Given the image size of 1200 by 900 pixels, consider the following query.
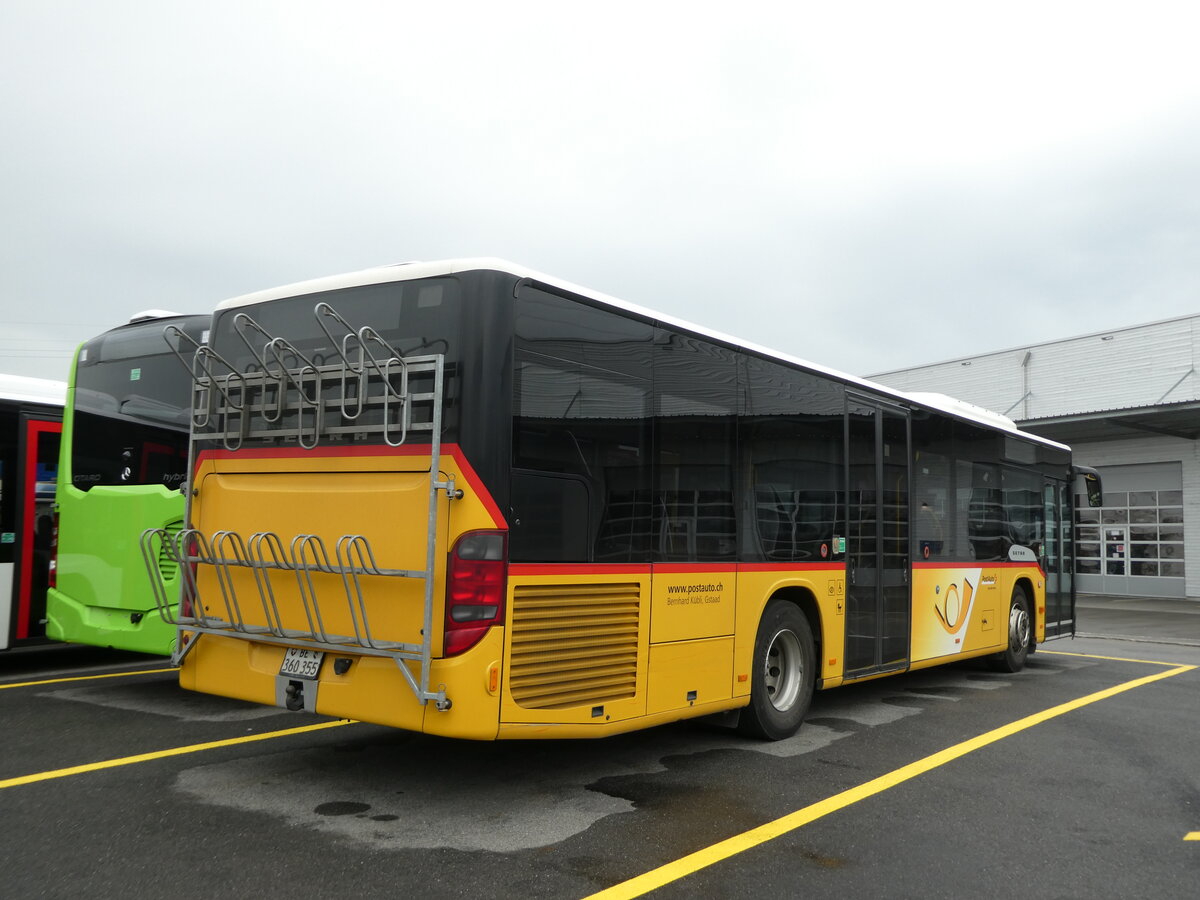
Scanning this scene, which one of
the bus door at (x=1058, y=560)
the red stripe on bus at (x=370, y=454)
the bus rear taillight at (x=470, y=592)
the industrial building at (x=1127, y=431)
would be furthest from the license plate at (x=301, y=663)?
the industrial building at (x=1127, y=431)

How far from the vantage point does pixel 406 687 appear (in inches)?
196

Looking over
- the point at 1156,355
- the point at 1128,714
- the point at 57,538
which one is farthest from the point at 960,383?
the point at 57,538

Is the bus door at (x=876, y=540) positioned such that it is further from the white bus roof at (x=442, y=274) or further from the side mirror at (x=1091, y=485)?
the side mirror at (x=1091, y=485)

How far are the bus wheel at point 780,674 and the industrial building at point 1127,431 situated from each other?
66.2 feet

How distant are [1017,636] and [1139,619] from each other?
11.2 m

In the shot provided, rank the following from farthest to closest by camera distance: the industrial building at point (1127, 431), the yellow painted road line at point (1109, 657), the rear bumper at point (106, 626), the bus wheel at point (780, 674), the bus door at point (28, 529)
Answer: the industrial building at point (1127, 431), the yellow painted road line at point (1109, 657), the bus door at point (28, 529), the rear bumper at point (106, 626), the bus wheel at point (780, 674)

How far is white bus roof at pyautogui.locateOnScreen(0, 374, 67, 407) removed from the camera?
963 cm

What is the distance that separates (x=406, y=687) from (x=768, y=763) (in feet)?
8.94

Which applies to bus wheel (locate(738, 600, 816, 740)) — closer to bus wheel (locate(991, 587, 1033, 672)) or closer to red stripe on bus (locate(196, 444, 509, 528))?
red stripe on bus (locate(196, 444, 509, 528))

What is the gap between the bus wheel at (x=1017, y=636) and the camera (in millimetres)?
11617

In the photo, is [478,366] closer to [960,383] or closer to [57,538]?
[57,538]

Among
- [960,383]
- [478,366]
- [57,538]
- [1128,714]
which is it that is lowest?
[1128,714]

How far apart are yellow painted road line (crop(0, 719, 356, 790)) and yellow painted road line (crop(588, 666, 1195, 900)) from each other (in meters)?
2.18

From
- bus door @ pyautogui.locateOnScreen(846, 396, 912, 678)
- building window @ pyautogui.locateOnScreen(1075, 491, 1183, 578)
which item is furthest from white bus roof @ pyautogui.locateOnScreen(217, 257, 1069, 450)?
building window @ pyautogui.locateOnScreen(1075, 491, 1183, 578)
